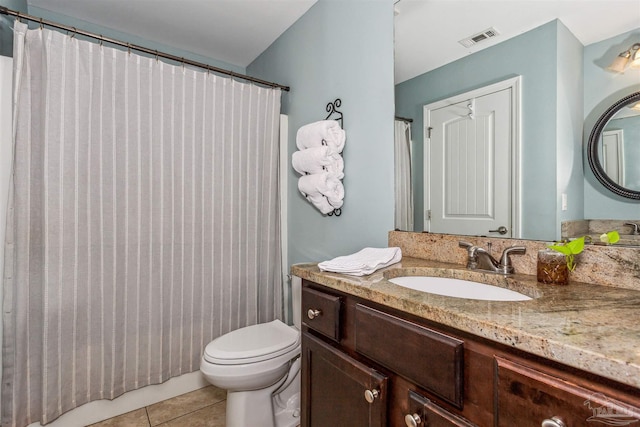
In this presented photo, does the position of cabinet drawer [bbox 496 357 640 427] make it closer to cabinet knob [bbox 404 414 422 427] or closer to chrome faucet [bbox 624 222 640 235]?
cabinet knob [bbox 404 414 422 427]

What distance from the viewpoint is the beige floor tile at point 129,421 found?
1.69 meters

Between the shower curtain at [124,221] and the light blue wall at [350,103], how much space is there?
26 cm

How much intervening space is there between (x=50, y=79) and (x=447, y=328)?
2.01 meters

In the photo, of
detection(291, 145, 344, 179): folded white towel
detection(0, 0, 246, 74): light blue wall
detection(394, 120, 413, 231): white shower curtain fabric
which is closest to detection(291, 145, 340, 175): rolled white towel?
detection(291, 145, 344, 179): folded white towel

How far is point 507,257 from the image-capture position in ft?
3.54

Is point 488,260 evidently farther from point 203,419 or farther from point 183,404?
point 183,404

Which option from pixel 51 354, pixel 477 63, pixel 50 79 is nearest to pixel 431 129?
pixel 477 63

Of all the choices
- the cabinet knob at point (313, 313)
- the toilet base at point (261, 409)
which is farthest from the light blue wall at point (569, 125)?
the toilet base at point (261, 409)

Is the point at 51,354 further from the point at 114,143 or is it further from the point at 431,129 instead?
the point at 431,129

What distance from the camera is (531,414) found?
0.56 m

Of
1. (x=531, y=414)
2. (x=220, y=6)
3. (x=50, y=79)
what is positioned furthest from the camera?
(x=220, y=6)

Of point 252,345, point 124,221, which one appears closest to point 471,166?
point 252,345

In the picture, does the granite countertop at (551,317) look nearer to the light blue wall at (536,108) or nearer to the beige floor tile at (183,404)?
the light blue wall at (536,108)

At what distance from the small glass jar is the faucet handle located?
11 cm
